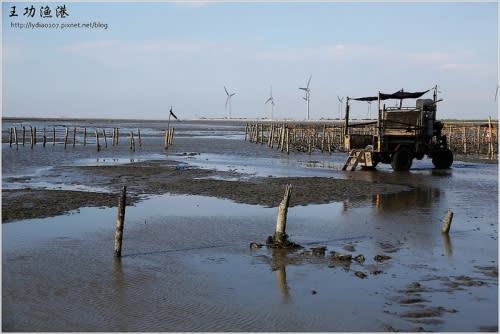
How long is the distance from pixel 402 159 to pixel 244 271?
19280 mm

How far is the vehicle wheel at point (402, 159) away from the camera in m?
27.1

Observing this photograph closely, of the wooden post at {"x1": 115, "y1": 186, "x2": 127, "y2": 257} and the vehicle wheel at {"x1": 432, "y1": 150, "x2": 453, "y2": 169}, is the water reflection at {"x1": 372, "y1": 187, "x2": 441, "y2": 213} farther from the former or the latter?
the vehicle wheel at {"x1": 432, "y1": 150, "x2": 453, "y2": 169}

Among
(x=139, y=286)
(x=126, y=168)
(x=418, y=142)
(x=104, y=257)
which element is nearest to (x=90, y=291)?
(x=139, y=286)

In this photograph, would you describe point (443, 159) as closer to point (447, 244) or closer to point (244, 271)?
point (447, 244)

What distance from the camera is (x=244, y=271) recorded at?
384 inches

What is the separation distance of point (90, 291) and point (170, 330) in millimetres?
2141

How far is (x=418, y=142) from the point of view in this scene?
2727 cm

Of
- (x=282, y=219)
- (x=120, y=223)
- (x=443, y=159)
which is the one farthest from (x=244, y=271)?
(x=443, y=159)

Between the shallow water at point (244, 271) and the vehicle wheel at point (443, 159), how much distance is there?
1235 cm

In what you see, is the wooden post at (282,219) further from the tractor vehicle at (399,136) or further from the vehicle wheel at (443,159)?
the vehicle wheel at (443,159)

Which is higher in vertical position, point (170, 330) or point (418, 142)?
point (418, 142)

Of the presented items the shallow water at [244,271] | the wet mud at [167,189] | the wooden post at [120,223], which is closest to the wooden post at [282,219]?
the shallow water at [244,271]

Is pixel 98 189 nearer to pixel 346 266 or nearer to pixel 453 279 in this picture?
pixel 346 266

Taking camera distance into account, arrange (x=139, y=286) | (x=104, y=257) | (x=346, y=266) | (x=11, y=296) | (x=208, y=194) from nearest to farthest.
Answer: (x=11, y=296) → (x=139, y=286) → (x=346, y=266) → (x=104, y=257) → (x=208, y=194)
